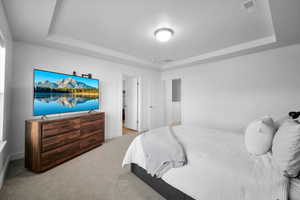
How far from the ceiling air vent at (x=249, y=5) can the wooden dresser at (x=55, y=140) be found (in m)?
3.36

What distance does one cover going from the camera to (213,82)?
3.96m

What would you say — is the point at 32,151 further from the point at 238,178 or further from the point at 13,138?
the point at 238,178

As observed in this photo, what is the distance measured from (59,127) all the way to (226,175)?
2621 millimetres

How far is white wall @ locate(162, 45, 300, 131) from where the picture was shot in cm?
282

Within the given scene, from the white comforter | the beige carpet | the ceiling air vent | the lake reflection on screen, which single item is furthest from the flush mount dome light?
the beige carpet

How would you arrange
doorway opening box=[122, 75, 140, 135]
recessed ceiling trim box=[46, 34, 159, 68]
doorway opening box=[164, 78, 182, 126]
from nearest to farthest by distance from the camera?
recessed ceiling trim box=[46, 34, 159, 68] < doorway opening box=[122, 75, 140, 135] < doorway opening box=[164, 78, 182, 126]

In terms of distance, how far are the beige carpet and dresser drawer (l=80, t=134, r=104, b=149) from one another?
371mm

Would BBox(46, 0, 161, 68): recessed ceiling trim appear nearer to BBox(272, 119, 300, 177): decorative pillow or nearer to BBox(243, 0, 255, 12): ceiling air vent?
BBox(243, 0, 255, 12): ceiling air vent

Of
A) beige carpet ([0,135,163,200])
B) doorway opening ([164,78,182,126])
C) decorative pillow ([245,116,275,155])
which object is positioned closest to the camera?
decorative pillow ([245,116,275,155])

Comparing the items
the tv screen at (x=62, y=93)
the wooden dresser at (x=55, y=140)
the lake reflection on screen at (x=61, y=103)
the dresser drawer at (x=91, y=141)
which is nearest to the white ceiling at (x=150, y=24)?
the tv screen at (x=62, y=93)

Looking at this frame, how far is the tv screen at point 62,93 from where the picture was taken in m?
2.35

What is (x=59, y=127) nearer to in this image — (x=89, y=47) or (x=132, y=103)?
(x=89, y=47)

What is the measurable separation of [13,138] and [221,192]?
11.6 ft

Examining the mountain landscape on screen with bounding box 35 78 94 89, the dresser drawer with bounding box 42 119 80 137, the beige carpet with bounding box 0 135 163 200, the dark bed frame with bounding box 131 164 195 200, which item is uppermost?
the mountain landscape on screen with bounding box 35 78 94 89
